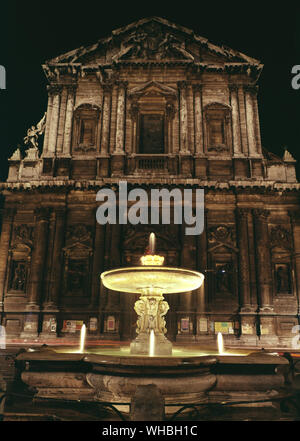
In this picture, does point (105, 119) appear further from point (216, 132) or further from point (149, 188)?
point (216, 132)

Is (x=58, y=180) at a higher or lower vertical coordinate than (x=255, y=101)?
lower

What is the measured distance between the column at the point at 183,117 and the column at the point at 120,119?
97.7 inches

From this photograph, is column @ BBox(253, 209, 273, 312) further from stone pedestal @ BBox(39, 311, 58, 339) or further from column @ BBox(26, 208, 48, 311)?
column @ BBox(26, 208, 48, 311)

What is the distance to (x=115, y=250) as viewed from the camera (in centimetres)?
1486

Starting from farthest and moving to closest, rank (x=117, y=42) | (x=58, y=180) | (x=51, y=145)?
(x=117, y=42) → (x=51, y=145) → (x=58, y=180)

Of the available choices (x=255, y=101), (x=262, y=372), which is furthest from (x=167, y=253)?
(x=262, y=372)

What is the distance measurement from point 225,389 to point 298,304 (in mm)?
10524

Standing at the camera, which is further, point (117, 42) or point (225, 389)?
point (117, 42)

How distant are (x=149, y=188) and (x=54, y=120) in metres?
5.49

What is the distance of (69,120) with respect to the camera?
1706 centimetres

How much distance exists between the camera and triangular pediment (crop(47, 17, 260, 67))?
17506mm

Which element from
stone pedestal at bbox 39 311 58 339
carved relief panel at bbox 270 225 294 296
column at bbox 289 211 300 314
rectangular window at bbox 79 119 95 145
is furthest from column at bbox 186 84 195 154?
stone pedestal at bbox 39 311 58 339

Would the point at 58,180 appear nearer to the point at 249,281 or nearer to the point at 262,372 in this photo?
the point at 249,281

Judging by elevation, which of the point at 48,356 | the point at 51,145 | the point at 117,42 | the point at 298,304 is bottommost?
the point at 48,356
